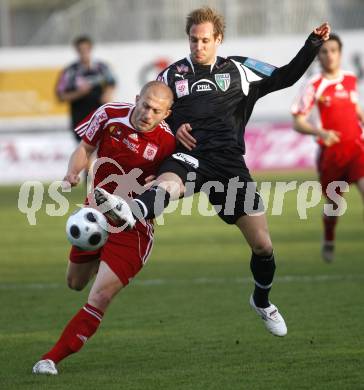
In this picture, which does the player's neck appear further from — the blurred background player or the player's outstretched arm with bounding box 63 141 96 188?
the blurred background player

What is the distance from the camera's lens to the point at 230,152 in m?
7.62

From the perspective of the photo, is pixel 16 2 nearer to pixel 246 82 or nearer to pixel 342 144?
pixel 342 144

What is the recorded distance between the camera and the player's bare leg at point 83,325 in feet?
21.7

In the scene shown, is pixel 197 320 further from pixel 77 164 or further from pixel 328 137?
pixel 328 137

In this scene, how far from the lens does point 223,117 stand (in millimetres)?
7684

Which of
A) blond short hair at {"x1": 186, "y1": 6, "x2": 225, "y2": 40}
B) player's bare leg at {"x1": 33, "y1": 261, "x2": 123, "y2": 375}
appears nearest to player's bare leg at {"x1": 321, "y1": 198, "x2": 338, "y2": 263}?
blond short hair at {"x1": 186, "y1": 6, "x2": 225, "y2": 40}

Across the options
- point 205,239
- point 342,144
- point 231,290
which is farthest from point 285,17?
point 231,290

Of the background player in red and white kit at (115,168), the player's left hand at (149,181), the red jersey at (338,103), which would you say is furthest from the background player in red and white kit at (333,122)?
the background player in red and white kit at (115,168)

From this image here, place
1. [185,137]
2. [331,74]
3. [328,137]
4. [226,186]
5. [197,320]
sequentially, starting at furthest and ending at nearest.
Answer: [331,74], [328,137], [197,320], [226,186], [185,137]

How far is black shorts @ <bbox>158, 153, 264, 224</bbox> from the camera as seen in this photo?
750 centimetres

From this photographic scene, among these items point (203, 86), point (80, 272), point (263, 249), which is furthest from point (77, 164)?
point (263, 249)

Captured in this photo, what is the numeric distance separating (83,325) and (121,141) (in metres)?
1.28

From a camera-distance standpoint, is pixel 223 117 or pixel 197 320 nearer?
pixel 223 117

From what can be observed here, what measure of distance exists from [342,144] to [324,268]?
1.54m
